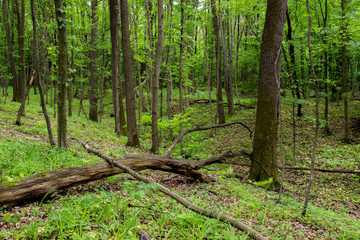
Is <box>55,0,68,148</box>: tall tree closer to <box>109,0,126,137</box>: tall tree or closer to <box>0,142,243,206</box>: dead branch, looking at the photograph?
<box>0,142,243,206</box>: dead branch

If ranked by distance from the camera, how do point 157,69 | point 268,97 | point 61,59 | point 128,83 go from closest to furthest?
point 61,59 < point 268,97 < point 157,69 < point 128,83

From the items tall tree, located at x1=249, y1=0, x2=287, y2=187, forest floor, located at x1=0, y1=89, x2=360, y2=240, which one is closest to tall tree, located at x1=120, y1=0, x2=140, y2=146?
forest floor, located at x1=0, y1=89, x2=360, y2=240

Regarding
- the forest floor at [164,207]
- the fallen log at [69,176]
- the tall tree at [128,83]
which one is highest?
the tall tree at [128,83]

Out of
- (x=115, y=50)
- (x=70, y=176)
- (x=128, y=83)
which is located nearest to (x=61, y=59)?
(x=70, y=176)

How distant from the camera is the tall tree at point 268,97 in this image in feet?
19.2

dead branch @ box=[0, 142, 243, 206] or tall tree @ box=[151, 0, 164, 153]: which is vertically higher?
tall tree @ box=[151, 0, 164, 153]

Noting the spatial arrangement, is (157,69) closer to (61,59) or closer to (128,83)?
(128,83)

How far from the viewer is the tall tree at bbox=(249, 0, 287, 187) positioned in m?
5.85

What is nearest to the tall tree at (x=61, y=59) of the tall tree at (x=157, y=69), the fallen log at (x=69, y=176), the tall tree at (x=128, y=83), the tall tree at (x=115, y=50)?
the fallen log at (x=69, y=176)

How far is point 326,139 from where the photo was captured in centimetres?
1092

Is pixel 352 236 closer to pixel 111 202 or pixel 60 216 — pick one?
pixel 111 202

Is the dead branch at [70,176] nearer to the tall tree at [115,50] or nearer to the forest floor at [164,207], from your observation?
the forest floor at [164,207]

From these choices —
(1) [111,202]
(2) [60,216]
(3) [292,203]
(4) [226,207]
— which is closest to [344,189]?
(3) [292,203]

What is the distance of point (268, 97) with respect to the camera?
5.99 metres
